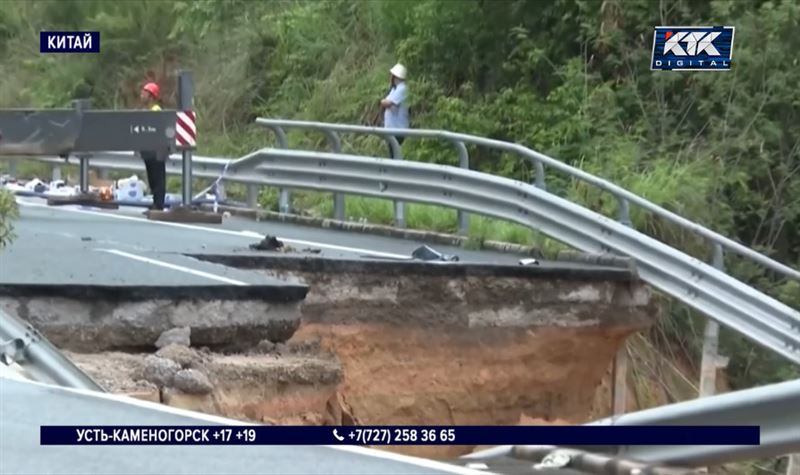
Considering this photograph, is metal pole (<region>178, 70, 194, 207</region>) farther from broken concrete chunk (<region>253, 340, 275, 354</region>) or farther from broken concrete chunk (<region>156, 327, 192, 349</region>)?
broken concrete chunk (<region>156, 327, 192, 349</region>)

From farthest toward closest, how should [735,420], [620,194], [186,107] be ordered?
[186,107]
[620,194]
[735,420]

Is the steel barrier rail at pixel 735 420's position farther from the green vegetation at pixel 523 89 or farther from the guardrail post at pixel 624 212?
the guardrail post at pixel 624 212

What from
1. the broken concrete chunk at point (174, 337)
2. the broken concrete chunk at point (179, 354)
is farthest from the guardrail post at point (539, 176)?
the broken concrete chunk at point (179, 354)

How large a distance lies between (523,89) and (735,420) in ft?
47.8

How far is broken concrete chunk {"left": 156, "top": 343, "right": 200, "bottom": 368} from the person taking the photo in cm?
940

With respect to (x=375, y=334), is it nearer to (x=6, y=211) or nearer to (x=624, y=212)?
(x=624, y=212)

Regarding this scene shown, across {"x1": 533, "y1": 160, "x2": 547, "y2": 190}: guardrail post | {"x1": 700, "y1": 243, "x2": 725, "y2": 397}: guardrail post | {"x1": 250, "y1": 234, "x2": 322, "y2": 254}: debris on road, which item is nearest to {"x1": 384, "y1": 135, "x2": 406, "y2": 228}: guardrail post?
{"x1": 533, "y1": 160, "x2": 547, "y2": 190}: guardrail post

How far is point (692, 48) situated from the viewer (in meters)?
10.8

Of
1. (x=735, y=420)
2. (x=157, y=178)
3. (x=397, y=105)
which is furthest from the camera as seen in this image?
(x=397, y=105)

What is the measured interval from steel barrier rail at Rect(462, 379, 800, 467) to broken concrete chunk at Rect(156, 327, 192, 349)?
15.2ft

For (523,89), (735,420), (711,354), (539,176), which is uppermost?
(523,89)

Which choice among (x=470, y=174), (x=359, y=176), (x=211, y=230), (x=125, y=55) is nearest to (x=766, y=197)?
(x=470, y=174)

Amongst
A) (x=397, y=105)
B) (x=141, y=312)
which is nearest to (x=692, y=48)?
(x=141, y=312)

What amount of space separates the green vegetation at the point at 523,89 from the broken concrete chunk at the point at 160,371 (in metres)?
5.28
